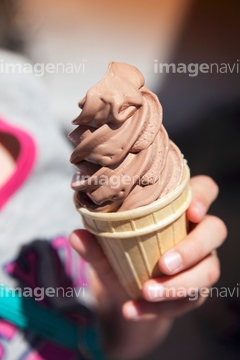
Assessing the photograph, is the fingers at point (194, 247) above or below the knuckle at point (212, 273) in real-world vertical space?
above

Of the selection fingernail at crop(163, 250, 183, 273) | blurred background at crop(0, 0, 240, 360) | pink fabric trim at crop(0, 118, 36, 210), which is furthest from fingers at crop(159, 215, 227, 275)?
blurred background at crop(0, 0, 240, 360)

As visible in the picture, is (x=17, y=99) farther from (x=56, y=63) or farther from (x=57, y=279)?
(x=56, y=63)

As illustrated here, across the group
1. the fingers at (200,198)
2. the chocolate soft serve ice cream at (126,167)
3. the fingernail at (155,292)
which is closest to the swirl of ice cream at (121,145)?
the chocolate soft serve ice cream at (126,167)

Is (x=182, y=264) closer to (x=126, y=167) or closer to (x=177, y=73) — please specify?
(x=126, y=167)

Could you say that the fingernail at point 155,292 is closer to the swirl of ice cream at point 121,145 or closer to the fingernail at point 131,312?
the fingernail at point 131,312

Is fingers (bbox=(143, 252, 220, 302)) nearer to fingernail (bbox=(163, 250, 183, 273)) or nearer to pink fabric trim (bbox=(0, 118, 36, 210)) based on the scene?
fingernail (bbox=(163, 250, 183, 273))
